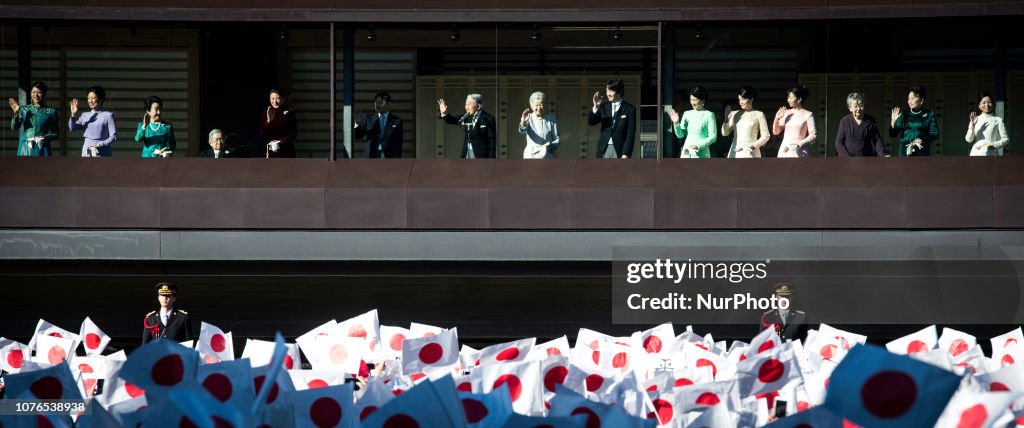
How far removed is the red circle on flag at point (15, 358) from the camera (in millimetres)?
11703

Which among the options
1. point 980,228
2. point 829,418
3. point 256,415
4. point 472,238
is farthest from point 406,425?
point 980,228

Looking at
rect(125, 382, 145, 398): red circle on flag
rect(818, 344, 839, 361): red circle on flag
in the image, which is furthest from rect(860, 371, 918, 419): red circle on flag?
rect(818, 344, 839, 361): red circle on flag

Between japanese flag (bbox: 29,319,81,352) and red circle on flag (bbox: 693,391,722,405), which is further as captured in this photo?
japanese flag (bbox: 29,319,81,352)

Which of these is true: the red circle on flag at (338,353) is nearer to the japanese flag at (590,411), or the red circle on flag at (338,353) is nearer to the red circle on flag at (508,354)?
the red circle on flag at (508,354)

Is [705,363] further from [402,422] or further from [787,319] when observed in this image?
[787,319]

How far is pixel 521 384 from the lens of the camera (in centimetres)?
801

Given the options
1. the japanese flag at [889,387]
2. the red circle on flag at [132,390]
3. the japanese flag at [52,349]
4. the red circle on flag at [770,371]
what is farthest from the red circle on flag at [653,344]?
the japanese flag at [889,387]

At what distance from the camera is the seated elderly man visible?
1969 centimetres

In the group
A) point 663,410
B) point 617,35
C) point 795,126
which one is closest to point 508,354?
point 663,410

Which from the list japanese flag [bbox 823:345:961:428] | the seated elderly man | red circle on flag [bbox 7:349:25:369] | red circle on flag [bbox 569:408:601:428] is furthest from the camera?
the seated elderly man

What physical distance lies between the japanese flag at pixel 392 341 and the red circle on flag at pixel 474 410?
5.24 m

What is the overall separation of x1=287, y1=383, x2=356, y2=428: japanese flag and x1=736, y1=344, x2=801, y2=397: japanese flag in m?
3.31

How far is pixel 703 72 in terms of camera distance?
63.4ft

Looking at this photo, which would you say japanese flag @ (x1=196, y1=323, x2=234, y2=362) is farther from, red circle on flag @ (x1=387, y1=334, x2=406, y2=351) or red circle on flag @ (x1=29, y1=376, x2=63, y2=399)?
red circle on flag @ (x1=29, y1=376, x2=63, y2=399)
